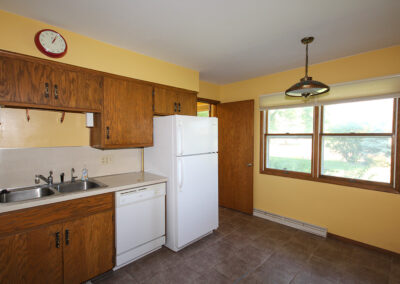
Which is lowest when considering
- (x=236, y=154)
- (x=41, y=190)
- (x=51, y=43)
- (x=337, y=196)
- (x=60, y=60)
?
(x=337, y=196)

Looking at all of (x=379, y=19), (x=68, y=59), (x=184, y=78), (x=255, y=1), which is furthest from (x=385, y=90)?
(x=68, y=59)

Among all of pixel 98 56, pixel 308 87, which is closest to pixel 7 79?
pixel 98 56

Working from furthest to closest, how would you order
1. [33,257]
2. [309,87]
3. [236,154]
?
[236,154]
[309,87]
[33,257]

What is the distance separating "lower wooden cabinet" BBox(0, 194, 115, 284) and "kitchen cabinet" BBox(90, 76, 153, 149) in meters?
0.71

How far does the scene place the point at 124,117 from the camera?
246cm

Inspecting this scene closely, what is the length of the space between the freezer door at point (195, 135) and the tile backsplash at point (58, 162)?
33.9 inches

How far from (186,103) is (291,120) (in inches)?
69.3

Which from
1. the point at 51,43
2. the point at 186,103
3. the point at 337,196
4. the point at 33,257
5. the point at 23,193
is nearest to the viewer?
the point at 33,257

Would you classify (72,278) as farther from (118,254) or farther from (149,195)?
(149,195)

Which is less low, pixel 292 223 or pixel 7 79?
pixel 7 79

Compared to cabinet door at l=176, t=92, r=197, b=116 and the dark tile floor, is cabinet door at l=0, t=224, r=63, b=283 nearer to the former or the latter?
the dark tile floor

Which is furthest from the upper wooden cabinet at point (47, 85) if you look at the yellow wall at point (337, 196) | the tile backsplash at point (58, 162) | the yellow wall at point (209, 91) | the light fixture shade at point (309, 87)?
the yellow wall at point (337, 196)

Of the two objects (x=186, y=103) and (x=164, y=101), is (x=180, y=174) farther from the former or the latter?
(x=186, y=103)

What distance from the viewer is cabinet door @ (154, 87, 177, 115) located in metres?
2.76
